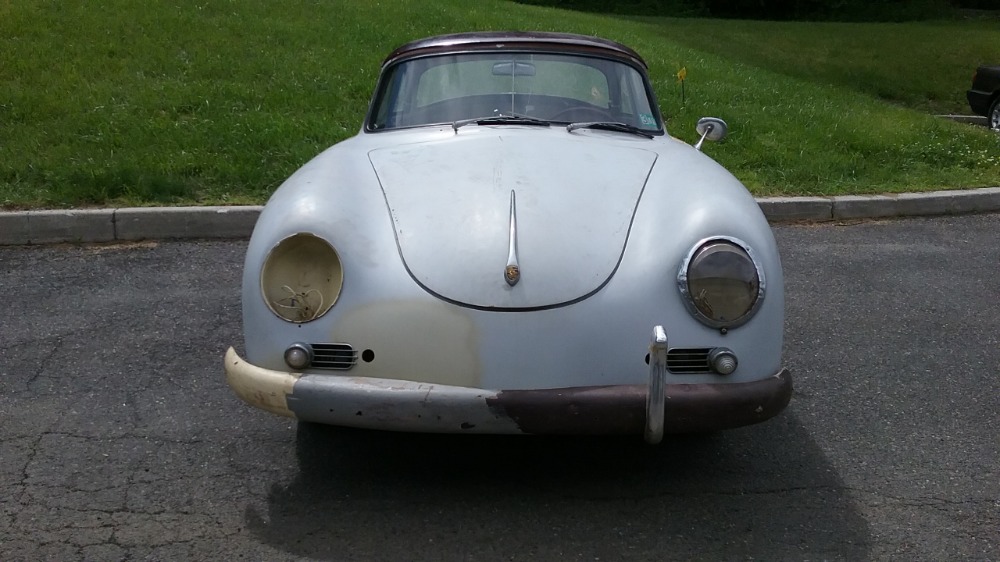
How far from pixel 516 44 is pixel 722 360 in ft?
6.73

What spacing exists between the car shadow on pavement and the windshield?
4.67 ft

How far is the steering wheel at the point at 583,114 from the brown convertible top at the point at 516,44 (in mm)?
318

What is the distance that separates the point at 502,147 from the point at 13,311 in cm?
289

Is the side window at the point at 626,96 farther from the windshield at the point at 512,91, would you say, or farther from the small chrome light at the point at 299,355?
the small chrome light at the point at 299,355

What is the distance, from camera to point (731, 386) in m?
2.81

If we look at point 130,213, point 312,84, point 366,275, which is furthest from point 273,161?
point 366,275

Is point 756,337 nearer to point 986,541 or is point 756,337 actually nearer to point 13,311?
point 986,541

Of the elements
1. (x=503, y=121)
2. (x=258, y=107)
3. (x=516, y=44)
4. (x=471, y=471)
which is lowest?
(x=471, y=471)

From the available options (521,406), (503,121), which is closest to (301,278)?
(521,406)

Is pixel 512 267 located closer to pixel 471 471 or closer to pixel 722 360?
pixel 722 360

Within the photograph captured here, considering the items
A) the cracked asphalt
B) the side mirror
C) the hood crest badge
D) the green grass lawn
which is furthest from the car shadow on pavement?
the green grass lawn

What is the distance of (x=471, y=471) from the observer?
3.22m

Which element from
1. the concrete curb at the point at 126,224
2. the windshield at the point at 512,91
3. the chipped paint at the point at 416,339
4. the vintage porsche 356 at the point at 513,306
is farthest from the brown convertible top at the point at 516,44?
the concrete curb at the point at 126,224

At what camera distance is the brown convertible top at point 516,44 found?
4320mm
